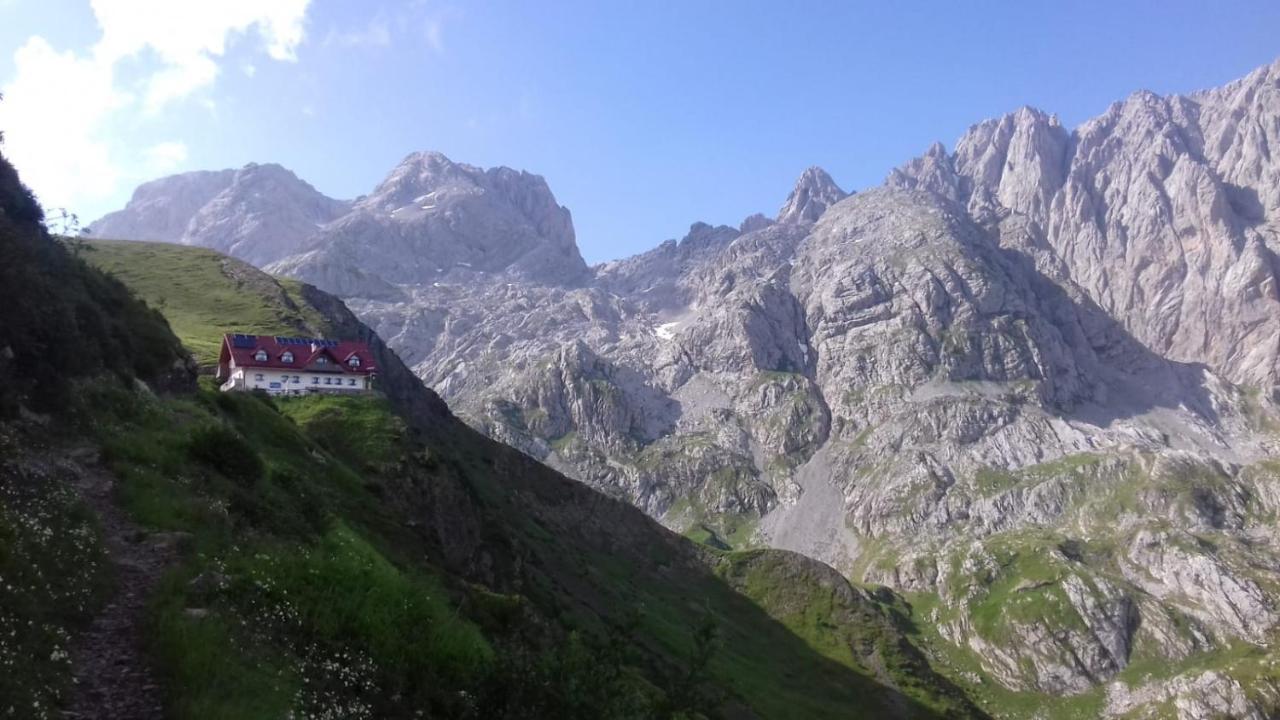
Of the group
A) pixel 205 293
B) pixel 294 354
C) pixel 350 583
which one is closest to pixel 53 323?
pixel 350 583

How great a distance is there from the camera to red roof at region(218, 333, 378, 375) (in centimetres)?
8175

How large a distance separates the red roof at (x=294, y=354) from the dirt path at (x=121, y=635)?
189 feet

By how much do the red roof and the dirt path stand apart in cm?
5750

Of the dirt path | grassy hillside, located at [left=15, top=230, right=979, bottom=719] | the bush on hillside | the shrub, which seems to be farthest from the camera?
the shrub

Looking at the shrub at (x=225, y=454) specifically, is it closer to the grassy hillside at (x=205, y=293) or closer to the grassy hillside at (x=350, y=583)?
the grassy hillside at (x=350, y=583)

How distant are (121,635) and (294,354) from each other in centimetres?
6860

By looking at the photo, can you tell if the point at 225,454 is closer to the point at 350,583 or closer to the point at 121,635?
the point at 350,583

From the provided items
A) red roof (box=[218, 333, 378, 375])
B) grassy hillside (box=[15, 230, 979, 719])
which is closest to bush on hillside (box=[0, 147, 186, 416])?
grassy hillside (box=[15, 230, 979, 719])

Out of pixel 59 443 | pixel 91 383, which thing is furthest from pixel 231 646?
pixel 91 383

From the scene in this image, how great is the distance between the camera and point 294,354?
276 ft

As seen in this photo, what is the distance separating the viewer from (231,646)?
67.4 feet

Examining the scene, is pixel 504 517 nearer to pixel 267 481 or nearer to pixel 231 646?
pixel 267 481

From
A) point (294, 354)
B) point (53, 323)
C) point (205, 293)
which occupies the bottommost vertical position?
point (53, 323)

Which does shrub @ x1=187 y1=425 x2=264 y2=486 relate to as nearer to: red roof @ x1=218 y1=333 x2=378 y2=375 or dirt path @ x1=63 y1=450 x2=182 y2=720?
dirt path @ x1=63 y1=450 x2=182 y2=720
